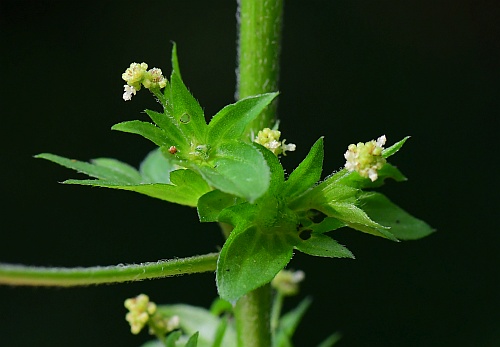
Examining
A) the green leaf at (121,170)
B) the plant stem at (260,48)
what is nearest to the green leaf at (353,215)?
the plant stem at (260,48)

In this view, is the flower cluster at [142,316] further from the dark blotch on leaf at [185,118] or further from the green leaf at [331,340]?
the green leaf at [331,340]

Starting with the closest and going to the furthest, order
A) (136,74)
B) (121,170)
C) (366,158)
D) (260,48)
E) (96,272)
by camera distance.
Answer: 1. (96,272)
2. (366,158)
3. (136,74)
4. (260,48)
5. (121,170)

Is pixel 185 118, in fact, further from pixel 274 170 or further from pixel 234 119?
pixel 274 170

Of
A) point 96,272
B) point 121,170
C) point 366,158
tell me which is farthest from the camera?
point 121,170

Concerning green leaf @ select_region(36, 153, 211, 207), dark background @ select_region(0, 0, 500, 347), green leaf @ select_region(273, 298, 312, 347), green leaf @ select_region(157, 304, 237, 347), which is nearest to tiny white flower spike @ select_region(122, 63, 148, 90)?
green leaf @ select_region(36, 153, 211, 207)

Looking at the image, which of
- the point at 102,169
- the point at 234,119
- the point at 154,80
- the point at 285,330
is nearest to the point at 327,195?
the point at 234,119

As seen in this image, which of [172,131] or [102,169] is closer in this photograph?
[172,131]
